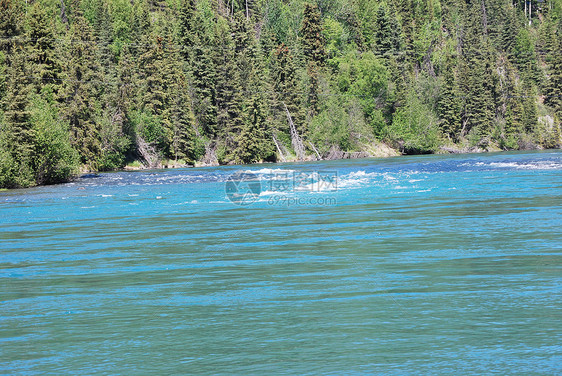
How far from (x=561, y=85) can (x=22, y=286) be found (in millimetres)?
115395

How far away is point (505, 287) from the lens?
36.4ft

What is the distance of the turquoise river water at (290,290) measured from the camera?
791 cm

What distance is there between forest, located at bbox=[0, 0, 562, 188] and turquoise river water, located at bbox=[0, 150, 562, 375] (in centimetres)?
2920

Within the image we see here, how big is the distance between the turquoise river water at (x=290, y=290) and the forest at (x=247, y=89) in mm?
29202

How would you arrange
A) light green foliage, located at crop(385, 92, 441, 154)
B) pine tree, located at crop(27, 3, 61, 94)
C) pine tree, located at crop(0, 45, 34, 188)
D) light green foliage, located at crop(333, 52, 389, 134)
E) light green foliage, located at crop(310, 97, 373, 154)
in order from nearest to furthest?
pine tree, located at crop(0, 45, 34, 188), pine tree, located at crop(27, 3, 61, 94), light green foliage, located at crop(310, 97, 373, 154), light green foliage, located at crop(385, 92, 441, 154), light green foliage, located at crop(333, 52, 389, 134)

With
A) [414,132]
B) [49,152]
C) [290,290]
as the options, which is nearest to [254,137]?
[414,132]

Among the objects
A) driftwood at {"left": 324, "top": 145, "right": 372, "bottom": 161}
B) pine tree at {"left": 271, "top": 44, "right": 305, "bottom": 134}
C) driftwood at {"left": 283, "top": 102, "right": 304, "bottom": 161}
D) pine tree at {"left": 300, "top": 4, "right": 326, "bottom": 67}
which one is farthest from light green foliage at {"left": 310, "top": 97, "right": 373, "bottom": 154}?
pine tree at {"left": 300, "top": 4, "right": 326, "bottom": 67}

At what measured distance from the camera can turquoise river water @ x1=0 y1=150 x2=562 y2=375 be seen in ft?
26.0

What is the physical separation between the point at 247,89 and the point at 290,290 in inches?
3040

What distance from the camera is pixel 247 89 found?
87.2 meters

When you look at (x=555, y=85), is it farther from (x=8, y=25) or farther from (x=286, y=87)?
(x=8, y=25)

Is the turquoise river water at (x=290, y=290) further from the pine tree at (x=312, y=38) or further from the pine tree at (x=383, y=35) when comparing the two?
the pine tree at (x=383, y=35)

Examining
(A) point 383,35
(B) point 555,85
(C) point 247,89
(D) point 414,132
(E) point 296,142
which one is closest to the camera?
(E) point 296,142

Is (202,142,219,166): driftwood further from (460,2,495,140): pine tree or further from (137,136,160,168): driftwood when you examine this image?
(460,2,495,140): pine tree
